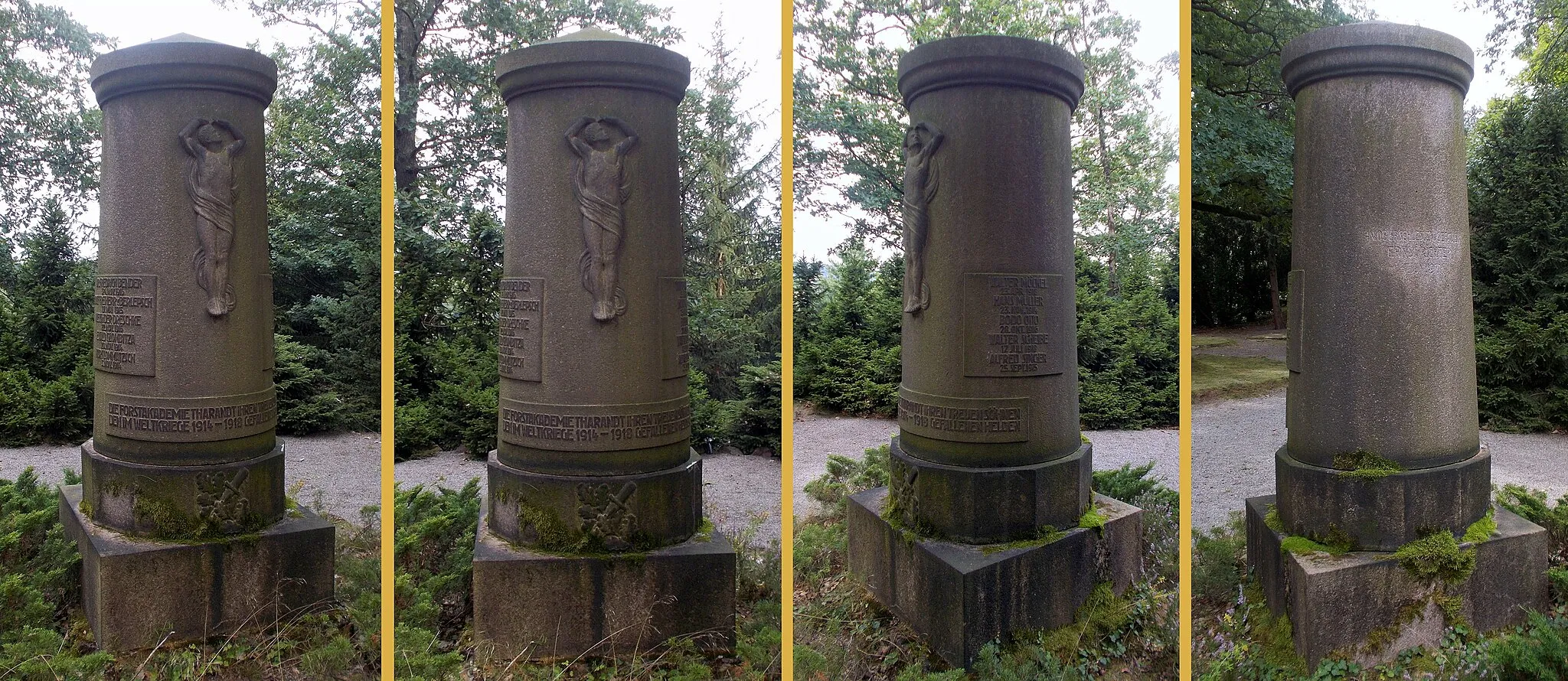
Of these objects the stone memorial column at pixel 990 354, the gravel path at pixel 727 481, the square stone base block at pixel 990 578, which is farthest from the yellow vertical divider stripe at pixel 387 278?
the gravel path at pixel 727 481

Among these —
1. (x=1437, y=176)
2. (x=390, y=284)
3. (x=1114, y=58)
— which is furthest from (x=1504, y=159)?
(x=390, y=284)

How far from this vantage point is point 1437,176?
3496mm

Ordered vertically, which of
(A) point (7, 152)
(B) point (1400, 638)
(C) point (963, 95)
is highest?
(A) point (7, 152)

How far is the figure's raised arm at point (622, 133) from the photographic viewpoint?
3.40 meters

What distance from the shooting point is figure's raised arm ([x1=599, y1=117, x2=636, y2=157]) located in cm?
340

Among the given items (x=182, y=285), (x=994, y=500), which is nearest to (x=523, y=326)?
(x=182, y=285)

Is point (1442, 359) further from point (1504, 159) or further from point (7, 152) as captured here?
point (7, 152)

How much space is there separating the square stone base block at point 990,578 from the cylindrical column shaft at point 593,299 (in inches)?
43.9

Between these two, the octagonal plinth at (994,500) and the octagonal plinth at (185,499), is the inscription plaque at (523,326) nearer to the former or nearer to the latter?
the octagonal plinth at (185,499)

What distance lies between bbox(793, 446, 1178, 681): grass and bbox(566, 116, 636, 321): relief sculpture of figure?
71.3 inches

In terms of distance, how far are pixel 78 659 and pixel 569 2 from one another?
4.72 m

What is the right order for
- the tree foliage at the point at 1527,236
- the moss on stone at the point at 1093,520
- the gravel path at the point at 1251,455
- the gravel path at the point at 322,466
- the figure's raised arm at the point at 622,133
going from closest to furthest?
the figure's raised arm at the point at 622,133
the moss on stone at the point at 1093,520
the gravel path at the point at 322,466
the gravel path at the point at 1251,455
the tree foliage at the point at 1527,236

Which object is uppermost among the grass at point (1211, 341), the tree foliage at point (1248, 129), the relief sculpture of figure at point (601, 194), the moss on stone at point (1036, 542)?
the tree foliage at point (1248, 129)

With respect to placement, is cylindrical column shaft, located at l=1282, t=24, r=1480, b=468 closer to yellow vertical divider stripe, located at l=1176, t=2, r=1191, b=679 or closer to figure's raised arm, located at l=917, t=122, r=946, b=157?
yellow vertical divider stripe, located at l=1176, t=2, r=1191, b=679
